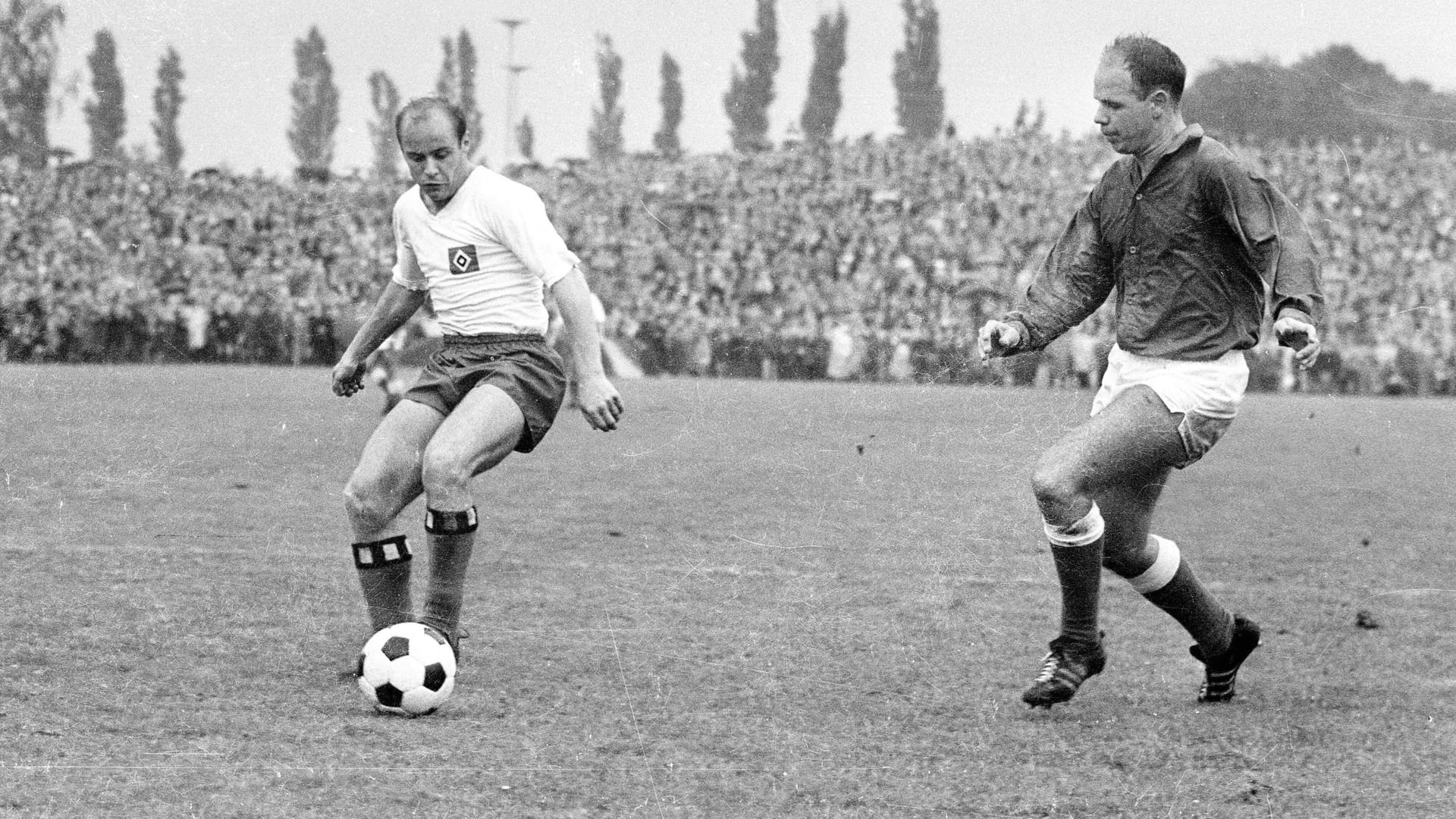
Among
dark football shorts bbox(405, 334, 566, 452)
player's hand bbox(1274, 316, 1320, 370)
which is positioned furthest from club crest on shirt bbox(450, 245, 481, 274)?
player's hand bbox(1274, 316, 1320, 370)

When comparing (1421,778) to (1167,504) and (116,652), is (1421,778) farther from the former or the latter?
(1167,504)

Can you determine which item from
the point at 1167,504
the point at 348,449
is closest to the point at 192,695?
the point at 1167,504

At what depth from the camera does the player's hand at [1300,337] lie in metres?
5.01

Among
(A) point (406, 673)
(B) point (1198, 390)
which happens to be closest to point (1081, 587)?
(B) point (1198, 390)

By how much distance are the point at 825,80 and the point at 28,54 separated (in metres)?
31.7

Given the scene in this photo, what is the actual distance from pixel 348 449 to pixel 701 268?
19032 millimetres

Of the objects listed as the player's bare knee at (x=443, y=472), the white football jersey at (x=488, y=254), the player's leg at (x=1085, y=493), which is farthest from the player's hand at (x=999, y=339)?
the player's bare knee at (x=443, y=472)

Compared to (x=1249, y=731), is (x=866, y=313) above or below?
below

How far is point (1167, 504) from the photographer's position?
12375 mm

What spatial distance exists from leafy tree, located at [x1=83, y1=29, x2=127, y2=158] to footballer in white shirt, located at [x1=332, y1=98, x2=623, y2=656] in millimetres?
15054

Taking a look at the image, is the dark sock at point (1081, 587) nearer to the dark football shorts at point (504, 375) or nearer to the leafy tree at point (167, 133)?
the dark football shorts at point (504, 375)

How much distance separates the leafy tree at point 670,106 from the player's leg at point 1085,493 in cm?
3202

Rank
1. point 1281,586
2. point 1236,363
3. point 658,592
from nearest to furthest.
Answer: point 1236,363 → point 658,592 → point 1281,586

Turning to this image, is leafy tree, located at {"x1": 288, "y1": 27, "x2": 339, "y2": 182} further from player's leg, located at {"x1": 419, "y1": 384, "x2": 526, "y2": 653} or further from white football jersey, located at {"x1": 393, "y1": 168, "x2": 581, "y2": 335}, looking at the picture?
player's leg, located at {"x1": 419, "y1": 384, "x2": 526, "y2": 653}
